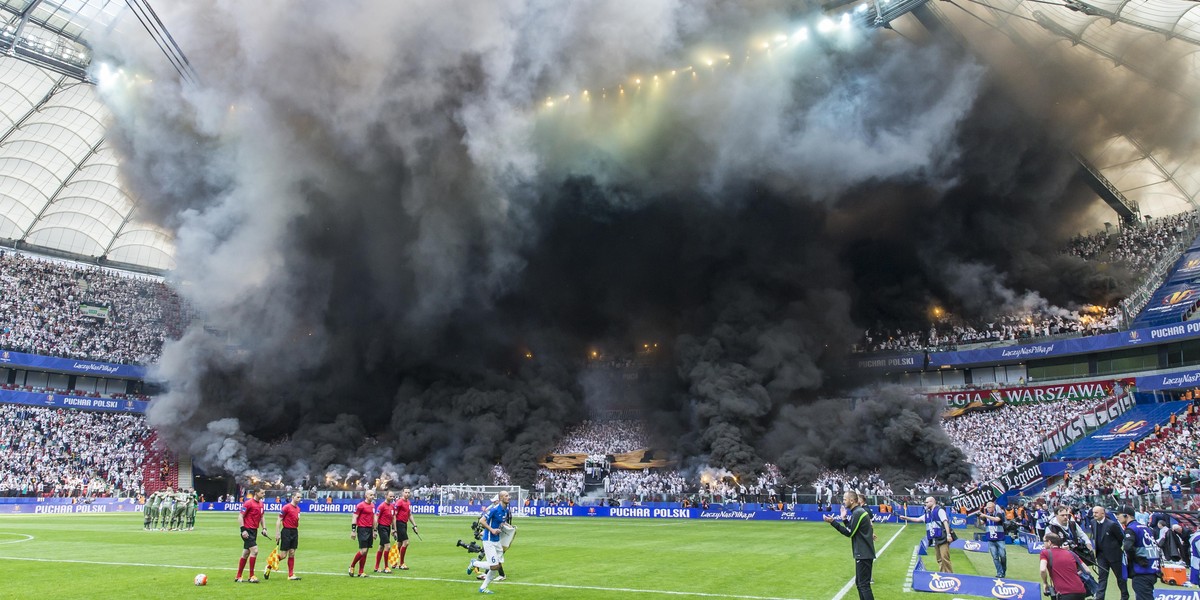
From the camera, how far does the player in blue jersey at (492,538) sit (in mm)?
13258

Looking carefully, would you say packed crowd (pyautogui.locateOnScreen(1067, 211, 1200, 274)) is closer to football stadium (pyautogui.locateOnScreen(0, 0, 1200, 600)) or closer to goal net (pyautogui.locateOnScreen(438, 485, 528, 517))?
football stadium (pyautogui.locateOnScreen(0, 0, 1200, 600))

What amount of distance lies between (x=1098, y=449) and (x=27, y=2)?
6217cm

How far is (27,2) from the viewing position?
4000 centimetres

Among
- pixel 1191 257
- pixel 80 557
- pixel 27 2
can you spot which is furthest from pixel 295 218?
pixel 1191 257

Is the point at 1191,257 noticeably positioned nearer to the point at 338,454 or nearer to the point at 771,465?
the point at 771,465

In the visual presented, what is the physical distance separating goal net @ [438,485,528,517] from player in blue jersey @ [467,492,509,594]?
29954 mm

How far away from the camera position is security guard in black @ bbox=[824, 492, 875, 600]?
10.3 metres

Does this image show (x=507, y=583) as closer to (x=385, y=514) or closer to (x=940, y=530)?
(x=385, y=514)

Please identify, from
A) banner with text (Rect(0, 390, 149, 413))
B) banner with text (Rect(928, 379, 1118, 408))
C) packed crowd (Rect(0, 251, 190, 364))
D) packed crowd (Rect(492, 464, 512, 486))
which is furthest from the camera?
packed crowd (Rect(0, 251, 190, 364))

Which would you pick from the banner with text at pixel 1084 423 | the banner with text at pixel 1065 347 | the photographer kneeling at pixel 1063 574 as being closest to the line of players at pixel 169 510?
the photographer kneeling at pixel 1063 574

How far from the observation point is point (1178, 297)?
1927 inches

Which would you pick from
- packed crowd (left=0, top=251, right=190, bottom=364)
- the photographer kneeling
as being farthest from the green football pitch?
packed crowd (left=0, top=251, right=190, bottom=364)

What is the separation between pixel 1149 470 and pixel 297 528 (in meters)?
37.0

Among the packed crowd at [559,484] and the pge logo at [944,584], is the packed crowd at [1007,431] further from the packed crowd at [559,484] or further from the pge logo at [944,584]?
the pge logo at [944,584]
